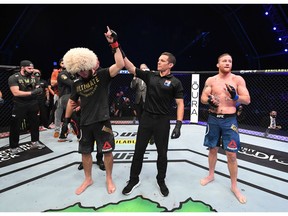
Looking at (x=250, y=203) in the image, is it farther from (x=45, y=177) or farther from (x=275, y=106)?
(x=275, y=106)

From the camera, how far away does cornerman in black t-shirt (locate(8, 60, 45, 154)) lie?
3094 mm

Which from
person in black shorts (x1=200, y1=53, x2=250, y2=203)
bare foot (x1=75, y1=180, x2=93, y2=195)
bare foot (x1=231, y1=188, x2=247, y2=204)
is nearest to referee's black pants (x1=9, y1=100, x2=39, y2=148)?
bare foot (x1=75, y1=180, x2=93, y2=195)

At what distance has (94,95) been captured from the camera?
2.04 metres

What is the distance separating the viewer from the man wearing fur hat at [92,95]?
1.90 metres

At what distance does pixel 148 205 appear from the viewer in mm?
1926

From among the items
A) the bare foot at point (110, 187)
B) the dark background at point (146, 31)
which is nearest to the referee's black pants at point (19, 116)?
the bare foot at point (110, 187)

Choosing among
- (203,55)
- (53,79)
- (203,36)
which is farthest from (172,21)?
(53,79)

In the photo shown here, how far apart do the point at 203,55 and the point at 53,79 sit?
8.93 metres

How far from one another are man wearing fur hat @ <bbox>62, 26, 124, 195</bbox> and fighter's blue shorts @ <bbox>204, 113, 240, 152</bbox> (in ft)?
4.00

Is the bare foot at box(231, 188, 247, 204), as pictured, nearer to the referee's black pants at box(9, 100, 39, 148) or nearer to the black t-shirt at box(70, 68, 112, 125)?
the black t-shirt at box(70, 68, 112, 125)

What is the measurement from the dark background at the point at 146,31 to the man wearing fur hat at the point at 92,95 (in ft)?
24.2

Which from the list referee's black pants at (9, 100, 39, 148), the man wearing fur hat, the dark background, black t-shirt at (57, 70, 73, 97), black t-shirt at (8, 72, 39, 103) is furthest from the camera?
the dark background

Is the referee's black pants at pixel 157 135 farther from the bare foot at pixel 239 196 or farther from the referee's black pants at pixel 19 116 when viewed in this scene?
the referee's black pants at pixel 19 116

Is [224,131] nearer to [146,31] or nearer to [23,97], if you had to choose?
[23,97]
